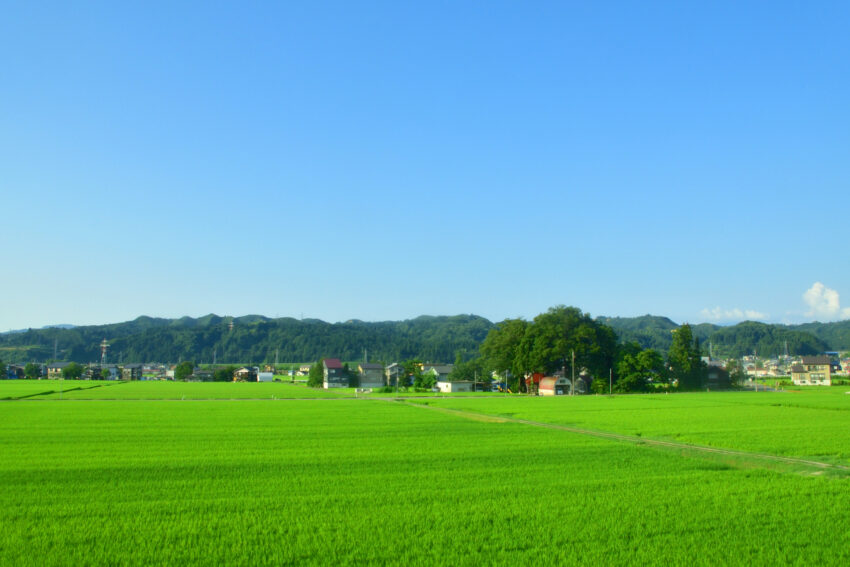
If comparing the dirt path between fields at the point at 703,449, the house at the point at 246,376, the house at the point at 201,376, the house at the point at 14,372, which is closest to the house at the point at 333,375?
the house at the point at 246,376

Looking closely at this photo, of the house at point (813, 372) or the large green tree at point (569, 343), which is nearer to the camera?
the large green tree at point (569, 343)

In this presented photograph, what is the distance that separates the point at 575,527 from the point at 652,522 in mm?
1528

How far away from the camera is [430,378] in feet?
280

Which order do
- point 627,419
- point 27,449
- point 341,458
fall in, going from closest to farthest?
point 341,458
point 27,449
point 627,419

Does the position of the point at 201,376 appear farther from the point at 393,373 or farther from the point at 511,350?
the point at 511,350

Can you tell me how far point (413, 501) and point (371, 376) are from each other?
86943 mm

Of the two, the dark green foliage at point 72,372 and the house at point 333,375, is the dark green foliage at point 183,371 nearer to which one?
the dark green foliage at point 72,372

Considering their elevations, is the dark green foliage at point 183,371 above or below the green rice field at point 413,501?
below

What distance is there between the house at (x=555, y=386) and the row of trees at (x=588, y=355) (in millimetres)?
1627

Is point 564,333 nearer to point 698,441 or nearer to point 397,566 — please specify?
point 698,441

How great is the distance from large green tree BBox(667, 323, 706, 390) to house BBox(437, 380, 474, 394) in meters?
27.3

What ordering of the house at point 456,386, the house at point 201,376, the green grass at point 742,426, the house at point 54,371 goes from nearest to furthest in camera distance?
the green grass at point 742,426, the house at point 456,386, the house at point 54,371, the house at point 201,376

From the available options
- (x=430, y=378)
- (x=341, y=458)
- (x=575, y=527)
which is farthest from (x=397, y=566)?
(x=430, y=378)

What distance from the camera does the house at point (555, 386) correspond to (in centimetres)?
7256
